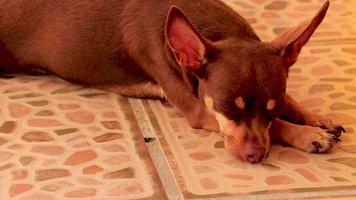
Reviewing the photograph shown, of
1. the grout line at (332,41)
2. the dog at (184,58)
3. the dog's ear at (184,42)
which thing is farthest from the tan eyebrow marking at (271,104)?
the grout line at (332,41)

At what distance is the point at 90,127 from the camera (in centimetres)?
203

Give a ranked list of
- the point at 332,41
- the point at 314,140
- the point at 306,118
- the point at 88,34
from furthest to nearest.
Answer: the point at 332,41, the point at 88,34, the point at 306,118, the point at 314,140

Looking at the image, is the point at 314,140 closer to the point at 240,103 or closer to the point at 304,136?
the point at 304,136

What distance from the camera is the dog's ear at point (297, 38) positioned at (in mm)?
1839

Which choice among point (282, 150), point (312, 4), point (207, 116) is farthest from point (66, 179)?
point (312, 4)

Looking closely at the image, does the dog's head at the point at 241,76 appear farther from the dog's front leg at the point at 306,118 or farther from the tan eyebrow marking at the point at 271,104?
the dog's front leg at the point at 306,118

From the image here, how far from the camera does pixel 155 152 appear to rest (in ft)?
6.30

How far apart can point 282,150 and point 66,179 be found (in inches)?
22.2

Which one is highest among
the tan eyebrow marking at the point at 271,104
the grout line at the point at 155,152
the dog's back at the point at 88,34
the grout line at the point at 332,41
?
the dog's back at the point at 88,34

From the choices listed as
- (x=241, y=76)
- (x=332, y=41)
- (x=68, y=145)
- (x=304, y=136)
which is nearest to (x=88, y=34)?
(x=68, y=145)

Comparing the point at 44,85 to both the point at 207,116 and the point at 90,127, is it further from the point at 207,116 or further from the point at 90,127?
the point at 207,116

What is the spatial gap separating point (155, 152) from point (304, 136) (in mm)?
385

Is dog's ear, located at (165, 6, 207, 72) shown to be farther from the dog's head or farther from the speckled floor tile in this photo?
the speckled floor tile

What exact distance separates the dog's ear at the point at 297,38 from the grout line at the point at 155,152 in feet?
1.31
